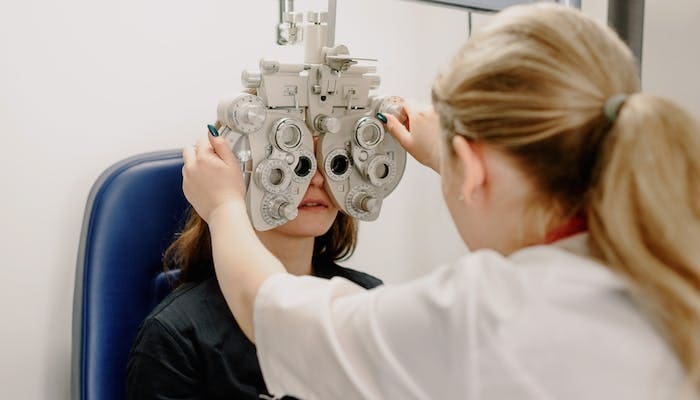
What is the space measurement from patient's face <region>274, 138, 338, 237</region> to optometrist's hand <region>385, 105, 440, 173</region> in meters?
0.17

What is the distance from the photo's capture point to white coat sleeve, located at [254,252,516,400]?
2.49 ft

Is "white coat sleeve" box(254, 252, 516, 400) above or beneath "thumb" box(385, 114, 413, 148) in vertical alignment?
beneath

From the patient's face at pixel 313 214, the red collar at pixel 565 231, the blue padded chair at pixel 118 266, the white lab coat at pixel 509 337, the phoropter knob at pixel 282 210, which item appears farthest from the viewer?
the blue padded chair at pixel 118 266

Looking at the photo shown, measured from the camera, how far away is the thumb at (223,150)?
1.09 meters

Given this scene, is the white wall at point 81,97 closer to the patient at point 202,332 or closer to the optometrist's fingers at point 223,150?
the patient at point 202,332

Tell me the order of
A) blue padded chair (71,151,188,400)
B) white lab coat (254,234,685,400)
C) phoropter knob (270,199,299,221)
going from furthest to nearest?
blue padded chair (71,151,188,400)
phoropter knob (270,199,299,221)
white lab coat (254,234,685,400)

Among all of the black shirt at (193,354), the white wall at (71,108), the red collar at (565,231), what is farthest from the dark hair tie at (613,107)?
the white wall at (71,108)

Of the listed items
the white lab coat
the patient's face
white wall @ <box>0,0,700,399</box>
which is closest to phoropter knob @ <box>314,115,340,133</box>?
the patient's face

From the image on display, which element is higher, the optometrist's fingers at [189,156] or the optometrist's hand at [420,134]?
the optometrist's hand at [420,134]

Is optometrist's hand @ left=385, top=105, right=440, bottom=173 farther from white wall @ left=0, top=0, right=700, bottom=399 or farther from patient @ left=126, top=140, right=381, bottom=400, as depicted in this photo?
white wall @ left=0, top=0, right=700, bottom=399

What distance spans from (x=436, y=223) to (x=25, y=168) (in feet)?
4.12

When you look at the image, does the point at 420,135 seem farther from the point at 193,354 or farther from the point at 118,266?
the point at 118,266

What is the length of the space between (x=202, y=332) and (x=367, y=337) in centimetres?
56

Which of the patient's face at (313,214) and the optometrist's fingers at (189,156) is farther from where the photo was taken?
the patient's face at (313,214)
